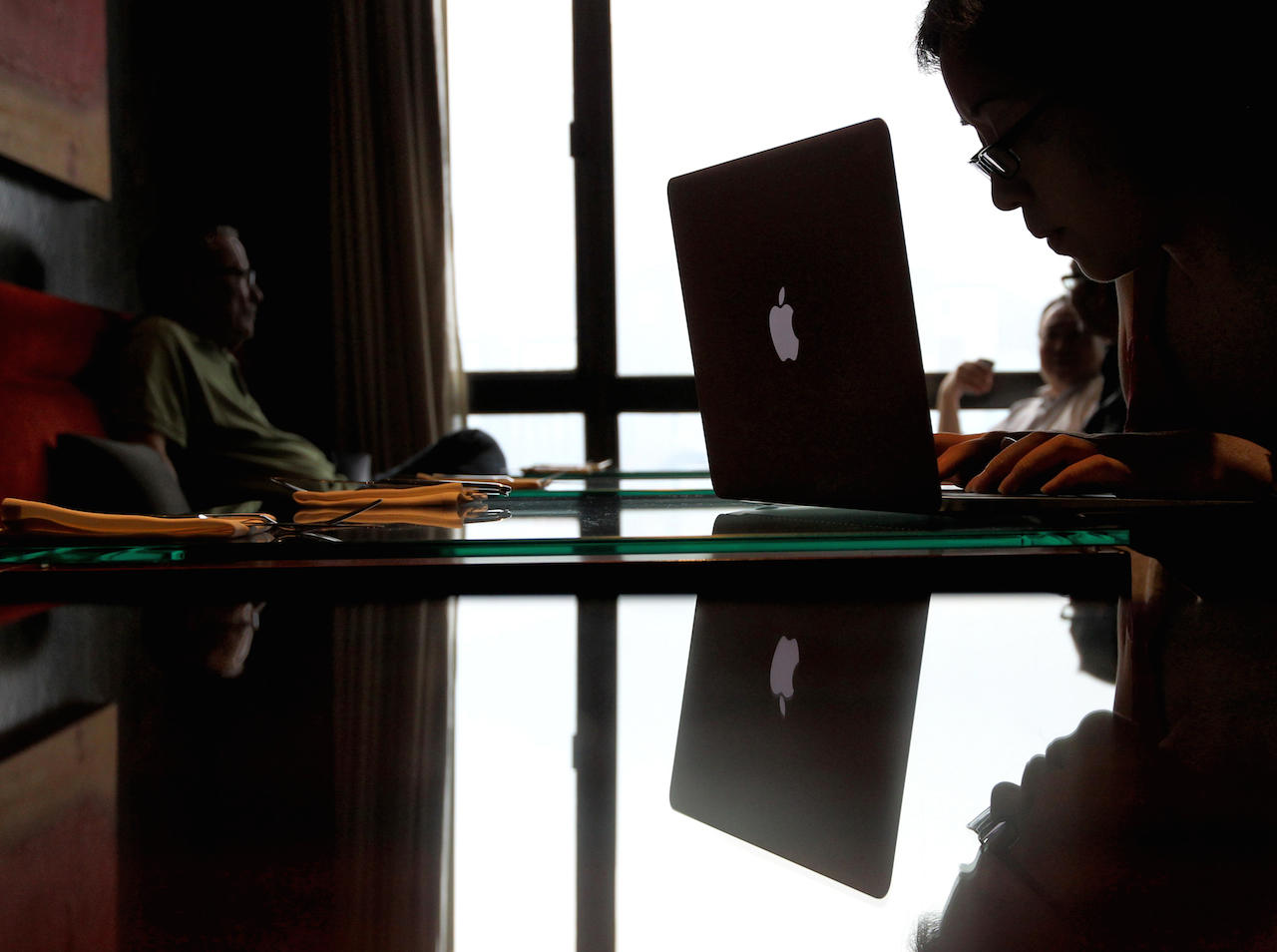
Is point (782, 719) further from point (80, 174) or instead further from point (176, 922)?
point (80, 174)

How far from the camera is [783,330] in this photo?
76 centimetres

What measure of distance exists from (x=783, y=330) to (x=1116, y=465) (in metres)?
0.28

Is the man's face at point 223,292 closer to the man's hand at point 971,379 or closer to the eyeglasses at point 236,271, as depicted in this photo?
the eyeglasses at point 236,271

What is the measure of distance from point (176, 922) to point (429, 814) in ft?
0.19

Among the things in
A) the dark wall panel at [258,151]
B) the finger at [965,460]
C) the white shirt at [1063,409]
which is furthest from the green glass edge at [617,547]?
the dark wall panel at [258,151]

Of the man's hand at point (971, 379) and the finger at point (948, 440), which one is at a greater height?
the man's hand at point (971, 379)

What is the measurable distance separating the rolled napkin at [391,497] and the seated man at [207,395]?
141 cm

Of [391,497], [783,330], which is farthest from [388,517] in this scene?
[783,330]

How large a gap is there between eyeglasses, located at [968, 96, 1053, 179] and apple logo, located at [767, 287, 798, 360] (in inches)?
16.4

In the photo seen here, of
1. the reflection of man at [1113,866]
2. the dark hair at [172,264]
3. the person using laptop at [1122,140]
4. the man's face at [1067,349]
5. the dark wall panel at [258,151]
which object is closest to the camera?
the reflection of man at [1113,866]

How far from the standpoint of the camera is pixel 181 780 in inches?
9.1

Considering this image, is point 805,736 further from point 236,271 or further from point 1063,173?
point 236,271

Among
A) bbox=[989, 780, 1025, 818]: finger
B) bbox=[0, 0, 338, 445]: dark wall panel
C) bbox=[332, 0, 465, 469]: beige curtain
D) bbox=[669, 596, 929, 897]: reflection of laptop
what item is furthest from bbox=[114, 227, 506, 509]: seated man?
bbox=[989, 780, 1025, 818]: finger

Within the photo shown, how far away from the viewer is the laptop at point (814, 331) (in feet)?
2.15
